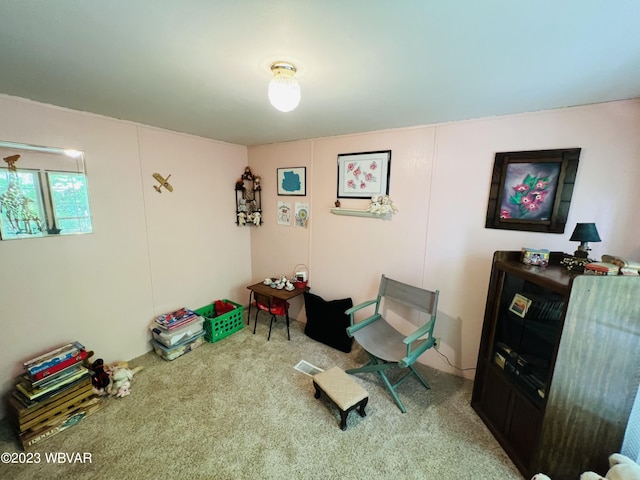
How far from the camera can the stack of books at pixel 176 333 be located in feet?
7.86

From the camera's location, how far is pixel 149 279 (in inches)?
98.3

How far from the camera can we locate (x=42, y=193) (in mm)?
1824

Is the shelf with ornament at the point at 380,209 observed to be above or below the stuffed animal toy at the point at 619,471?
above

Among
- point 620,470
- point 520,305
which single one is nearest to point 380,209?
point 520,305

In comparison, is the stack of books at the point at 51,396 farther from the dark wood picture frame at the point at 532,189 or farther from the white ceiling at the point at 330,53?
the dark wood picture frame at the point at 532,189

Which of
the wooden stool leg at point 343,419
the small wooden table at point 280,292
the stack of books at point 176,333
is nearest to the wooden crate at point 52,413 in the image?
the stack of books at point 176,333

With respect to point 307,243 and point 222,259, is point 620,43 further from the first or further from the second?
point 222,259

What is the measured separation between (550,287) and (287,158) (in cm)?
264

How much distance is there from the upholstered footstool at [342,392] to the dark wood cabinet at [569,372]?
3.07 ft

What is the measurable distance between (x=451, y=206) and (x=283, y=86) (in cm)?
168

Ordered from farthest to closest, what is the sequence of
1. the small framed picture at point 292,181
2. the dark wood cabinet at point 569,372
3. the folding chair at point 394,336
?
the small framed picture at point 292,181, the folding chair at point 394,336, the dark wood cabinet at point 569,372

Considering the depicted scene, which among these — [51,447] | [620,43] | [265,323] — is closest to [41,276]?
[51,447]

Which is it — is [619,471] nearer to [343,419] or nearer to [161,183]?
[343,419]

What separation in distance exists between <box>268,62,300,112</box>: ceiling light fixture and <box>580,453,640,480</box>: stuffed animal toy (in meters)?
2.34
